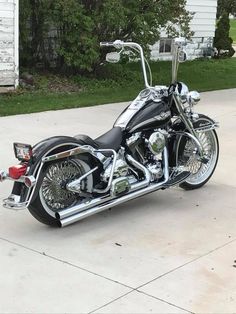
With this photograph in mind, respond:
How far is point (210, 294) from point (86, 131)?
505 cm

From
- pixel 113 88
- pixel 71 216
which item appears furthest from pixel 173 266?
pixel 113 88

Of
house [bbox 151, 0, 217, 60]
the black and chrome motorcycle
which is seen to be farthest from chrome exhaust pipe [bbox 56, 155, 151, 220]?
house [bbox 151, 0, 217, 60]

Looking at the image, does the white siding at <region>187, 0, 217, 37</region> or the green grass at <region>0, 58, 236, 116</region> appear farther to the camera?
the white siding at <region>187, 0, 217, 37</region>

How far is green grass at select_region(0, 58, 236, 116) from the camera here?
34.2 feet

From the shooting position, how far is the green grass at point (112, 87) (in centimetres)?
1044

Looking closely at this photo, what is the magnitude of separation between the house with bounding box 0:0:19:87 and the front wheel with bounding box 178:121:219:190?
5.94 meters

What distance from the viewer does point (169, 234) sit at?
4953 millimetres

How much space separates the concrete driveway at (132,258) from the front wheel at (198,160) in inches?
4.2

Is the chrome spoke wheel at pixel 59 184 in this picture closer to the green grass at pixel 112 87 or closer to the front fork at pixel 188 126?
the front fork at pixel 188 126

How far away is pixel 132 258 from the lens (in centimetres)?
445

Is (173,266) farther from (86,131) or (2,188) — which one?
(86,131)

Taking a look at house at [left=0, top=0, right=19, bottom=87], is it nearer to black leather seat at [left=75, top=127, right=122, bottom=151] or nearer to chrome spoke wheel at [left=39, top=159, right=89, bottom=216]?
black leather seat at [left=75, top=127, right=122, bottom=151]

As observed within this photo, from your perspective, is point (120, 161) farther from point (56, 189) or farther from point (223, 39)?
point (223, 39)

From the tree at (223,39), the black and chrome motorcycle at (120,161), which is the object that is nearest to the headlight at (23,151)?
the black and chrome motorcycle at (120,161)
